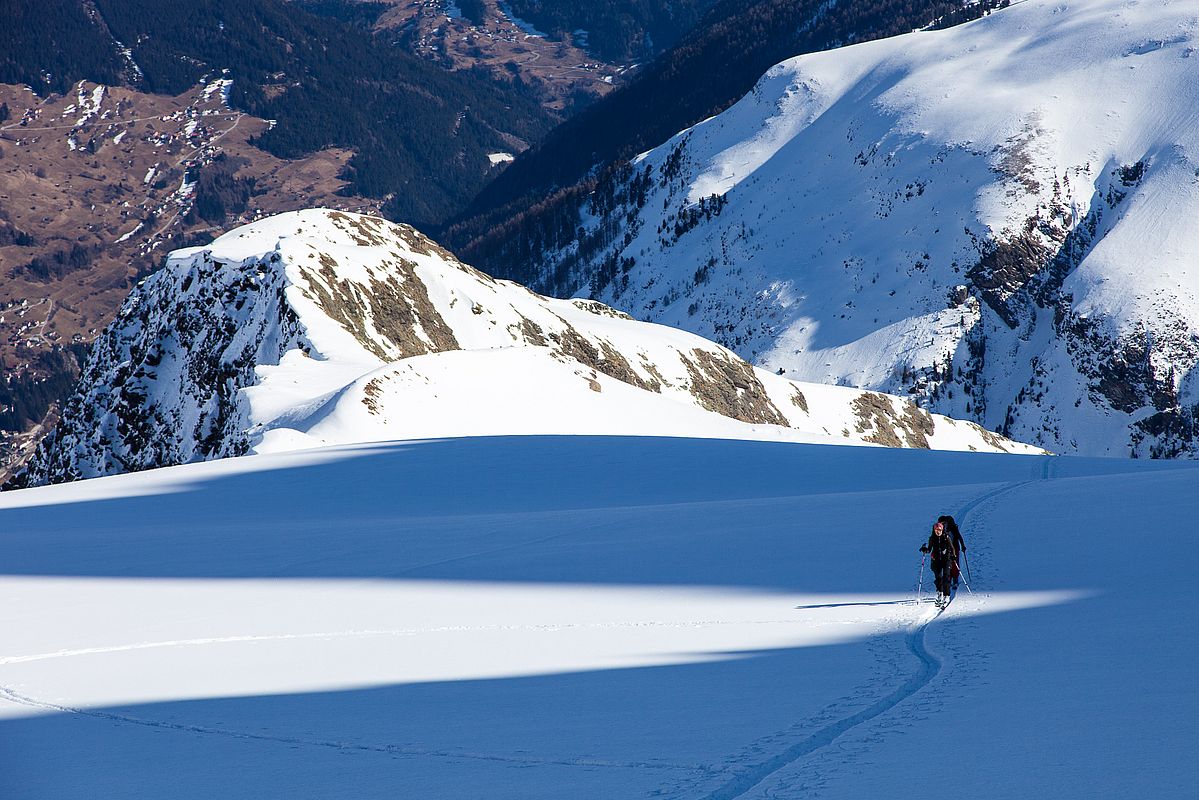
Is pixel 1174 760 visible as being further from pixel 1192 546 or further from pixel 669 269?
pixel 669 269

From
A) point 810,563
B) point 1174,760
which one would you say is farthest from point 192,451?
point 1174,760

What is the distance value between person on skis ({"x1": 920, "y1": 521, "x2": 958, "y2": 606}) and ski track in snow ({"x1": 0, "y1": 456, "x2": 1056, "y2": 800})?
61 cm

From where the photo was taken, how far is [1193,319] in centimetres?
13000

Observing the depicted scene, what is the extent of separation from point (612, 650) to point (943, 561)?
5315 mm

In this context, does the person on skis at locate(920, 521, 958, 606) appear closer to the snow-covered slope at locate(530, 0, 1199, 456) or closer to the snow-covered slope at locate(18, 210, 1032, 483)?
the snow-covered slope at locate(18, 210, 1032, 483)

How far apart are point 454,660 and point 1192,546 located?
467 inches

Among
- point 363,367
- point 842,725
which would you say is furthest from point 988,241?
point 842,725

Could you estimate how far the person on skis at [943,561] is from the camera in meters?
16.2

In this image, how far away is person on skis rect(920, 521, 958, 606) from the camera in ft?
53.3

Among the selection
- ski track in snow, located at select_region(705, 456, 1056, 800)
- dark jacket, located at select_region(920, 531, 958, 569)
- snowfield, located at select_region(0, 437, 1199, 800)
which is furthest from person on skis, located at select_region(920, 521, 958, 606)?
ski track in snow, located at select_region(705, 456, 1056, 800)

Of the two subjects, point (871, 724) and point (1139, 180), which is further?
point (1139, 180)

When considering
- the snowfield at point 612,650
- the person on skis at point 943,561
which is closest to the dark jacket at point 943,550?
the person on skis at point 943,561

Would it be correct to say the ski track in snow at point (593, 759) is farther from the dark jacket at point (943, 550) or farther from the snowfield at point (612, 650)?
the dark jacket at point (943, 550)

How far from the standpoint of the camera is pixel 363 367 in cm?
6053
